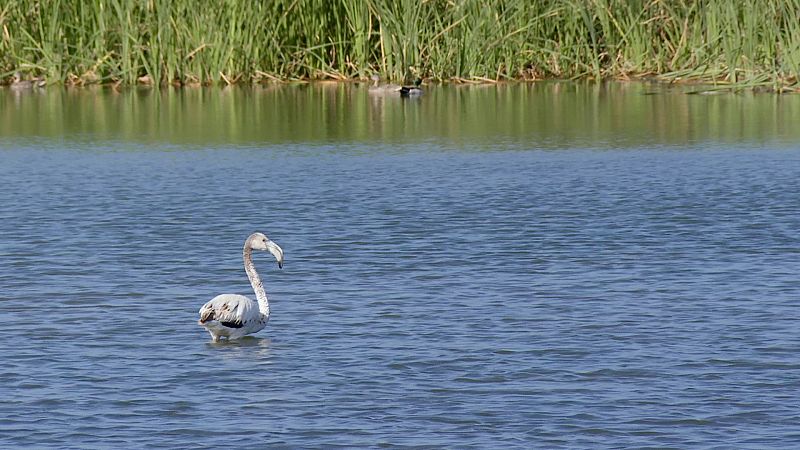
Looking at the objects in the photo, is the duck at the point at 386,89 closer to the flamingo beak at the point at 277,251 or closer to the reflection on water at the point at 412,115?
the reflection on water at the point at 412,115

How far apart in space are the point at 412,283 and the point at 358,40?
19.2m

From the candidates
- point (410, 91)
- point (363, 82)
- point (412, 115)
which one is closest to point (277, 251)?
point (412, 115)

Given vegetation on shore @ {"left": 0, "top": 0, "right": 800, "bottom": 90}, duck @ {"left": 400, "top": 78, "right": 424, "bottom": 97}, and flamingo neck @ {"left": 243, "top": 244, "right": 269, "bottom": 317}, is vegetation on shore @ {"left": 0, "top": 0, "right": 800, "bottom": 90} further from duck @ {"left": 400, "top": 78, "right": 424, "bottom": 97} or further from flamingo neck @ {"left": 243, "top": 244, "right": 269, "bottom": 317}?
flamingo neck @ {"left": 243, "top": 244, "right": 269, "bottom": 317}

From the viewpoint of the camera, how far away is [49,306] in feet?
39.0

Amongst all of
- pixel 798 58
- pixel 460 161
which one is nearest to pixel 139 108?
pixel 460 161

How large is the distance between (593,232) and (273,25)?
17060 millimetres

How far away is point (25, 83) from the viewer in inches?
1268

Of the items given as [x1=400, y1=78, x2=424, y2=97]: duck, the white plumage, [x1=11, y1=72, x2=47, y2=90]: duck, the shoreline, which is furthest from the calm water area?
[x1=11, y1=72, x2=47, y2=90]: duck

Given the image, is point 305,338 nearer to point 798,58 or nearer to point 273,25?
point 798,58

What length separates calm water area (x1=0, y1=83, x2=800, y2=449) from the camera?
28.5ft

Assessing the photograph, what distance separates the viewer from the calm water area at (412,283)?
8.67 m

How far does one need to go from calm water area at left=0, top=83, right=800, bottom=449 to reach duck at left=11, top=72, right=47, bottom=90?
7.39 m

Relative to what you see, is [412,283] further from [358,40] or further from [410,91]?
[358,40]

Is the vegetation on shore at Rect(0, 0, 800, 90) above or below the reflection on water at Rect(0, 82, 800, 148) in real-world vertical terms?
above
